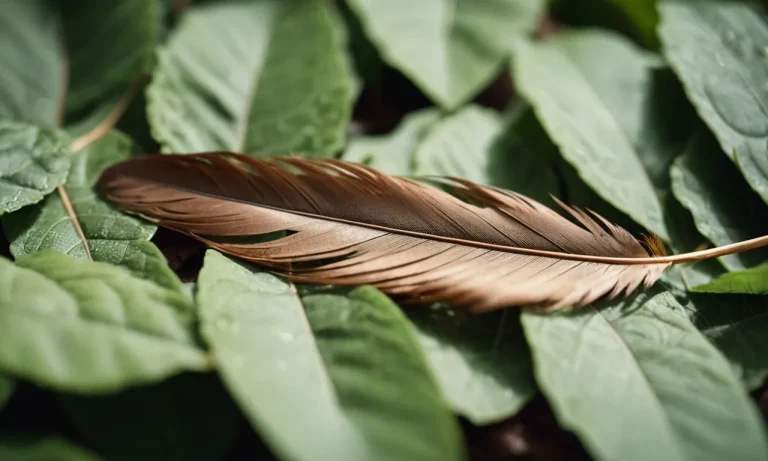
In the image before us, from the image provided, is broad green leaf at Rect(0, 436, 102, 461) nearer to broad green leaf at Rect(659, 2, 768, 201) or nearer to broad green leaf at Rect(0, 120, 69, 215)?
broad green leaf at Rect(0, 120, 69, 215)

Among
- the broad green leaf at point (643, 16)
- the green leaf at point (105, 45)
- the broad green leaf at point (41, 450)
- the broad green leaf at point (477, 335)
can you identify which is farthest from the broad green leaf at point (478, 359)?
the broad green leaf at point (643, 16)

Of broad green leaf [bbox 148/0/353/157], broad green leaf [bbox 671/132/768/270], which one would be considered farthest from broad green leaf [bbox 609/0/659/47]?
broad green leaf [bbox 148/0/353/157]

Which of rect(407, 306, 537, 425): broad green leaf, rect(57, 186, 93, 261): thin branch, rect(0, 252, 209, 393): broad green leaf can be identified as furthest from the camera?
rect(57, 186, 93, 261): thin branch

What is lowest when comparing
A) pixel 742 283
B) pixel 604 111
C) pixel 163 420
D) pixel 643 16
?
pixel 163 420

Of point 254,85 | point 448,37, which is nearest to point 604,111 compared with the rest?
point 448,37

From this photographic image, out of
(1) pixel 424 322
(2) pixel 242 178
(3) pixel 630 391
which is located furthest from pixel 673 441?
(2) pixel 242 178

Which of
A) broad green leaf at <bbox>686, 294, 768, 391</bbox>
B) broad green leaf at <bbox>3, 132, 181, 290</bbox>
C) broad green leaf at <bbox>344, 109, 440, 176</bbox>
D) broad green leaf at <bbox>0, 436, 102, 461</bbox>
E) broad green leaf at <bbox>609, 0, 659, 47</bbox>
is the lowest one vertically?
broad green leaf at <bbox>0, 436, 102, 461</bbox>

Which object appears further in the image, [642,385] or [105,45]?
[105,45]

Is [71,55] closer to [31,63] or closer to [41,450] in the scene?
[31,63]
